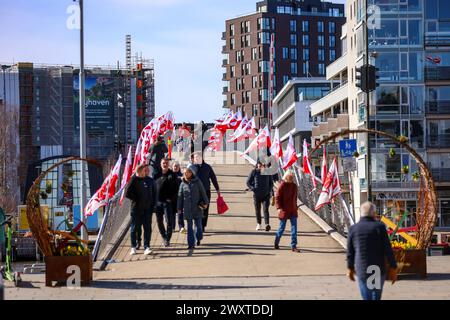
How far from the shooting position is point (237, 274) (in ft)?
53.9

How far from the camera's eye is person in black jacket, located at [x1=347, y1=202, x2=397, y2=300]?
11.0m

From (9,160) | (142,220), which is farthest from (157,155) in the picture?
(9,160)

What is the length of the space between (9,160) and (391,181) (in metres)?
42.3

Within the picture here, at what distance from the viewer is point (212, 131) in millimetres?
58812

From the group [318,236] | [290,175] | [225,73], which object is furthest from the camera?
[225,73]

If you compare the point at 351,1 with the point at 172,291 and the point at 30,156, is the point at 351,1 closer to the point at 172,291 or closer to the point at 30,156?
the point at 30,156

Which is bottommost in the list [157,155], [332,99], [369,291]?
Result: [369,291]

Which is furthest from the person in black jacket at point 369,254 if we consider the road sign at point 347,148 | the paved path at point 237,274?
the road sign at point 347,148

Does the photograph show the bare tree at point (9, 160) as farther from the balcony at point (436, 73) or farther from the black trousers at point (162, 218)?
the black trousers at point (162, 218)

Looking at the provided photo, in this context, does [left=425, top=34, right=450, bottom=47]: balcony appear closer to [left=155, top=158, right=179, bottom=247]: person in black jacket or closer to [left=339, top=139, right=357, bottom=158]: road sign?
[left=339, top=139, right=357, bottom=158]: road sign

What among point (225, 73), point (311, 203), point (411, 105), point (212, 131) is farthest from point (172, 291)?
point (225, 73)

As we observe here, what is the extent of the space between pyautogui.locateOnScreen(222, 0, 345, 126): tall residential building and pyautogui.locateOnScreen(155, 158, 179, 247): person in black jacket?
405 feet

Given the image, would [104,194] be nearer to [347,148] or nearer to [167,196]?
[167,196]
